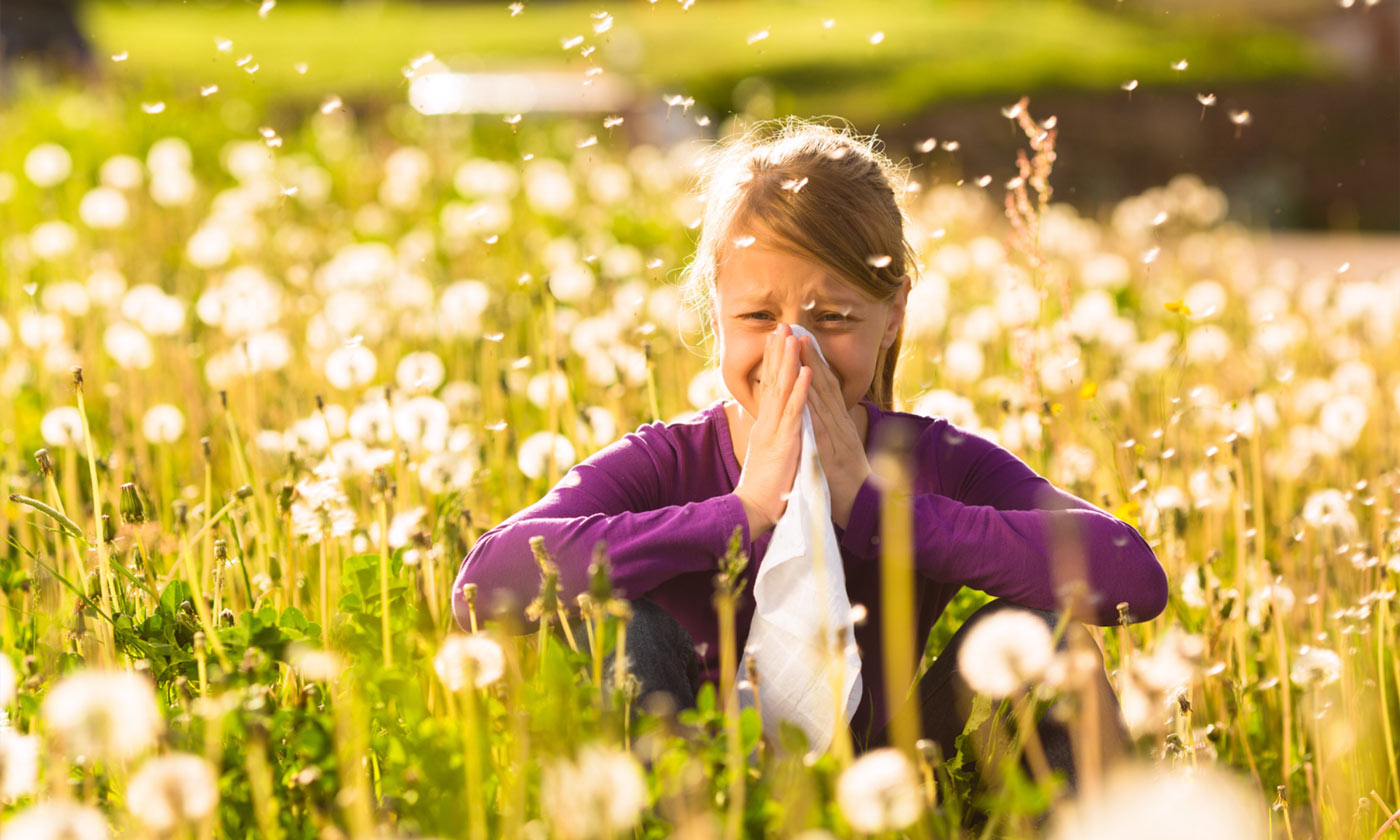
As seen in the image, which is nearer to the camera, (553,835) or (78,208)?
(553,835)

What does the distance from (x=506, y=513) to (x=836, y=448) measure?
849 mm

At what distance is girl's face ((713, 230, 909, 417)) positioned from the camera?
1.74 m

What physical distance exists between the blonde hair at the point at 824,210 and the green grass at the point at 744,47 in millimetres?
5695

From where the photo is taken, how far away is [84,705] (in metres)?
0.96

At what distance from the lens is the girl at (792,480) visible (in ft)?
5.21

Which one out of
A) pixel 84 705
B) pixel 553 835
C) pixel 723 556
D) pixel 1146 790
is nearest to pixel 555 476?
pixel 723 556

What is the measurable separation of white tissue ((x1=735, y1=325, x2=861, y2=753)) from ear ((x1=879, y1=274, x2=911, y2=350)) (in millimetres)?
421

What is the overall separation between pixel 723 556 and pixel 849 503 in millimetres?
178

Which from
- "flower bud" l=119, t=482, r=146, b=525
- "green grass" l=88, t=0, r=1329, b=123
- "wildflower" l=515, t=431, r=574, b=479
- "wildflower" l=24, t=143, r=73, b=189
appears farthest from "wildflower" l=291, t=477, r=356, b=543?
"green grass" l=88, t=0, r=1329, b=123

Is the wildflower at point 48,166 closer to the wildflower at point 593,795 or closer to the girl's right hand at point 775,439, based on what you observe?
the girl's right hand at point 775,439

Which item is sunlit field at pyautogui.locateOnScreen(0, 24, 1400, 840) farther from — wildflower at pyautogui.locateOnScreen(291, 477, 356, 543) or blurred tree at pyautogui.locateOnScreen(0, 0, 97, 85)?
blurred tree at pyautogui.locateOnScreen(0, 0, 97, 85)

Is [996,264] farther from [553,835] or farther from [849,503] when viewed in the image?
[553,835]

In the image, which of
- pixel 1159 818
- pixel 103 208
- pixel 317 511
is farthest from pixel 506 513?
pixel 103 208

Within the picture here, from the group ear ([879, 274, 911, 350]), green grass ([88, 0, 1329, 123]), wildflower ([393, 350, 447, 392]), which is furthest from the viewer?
green grass ([88, 0, 1329, 123])
